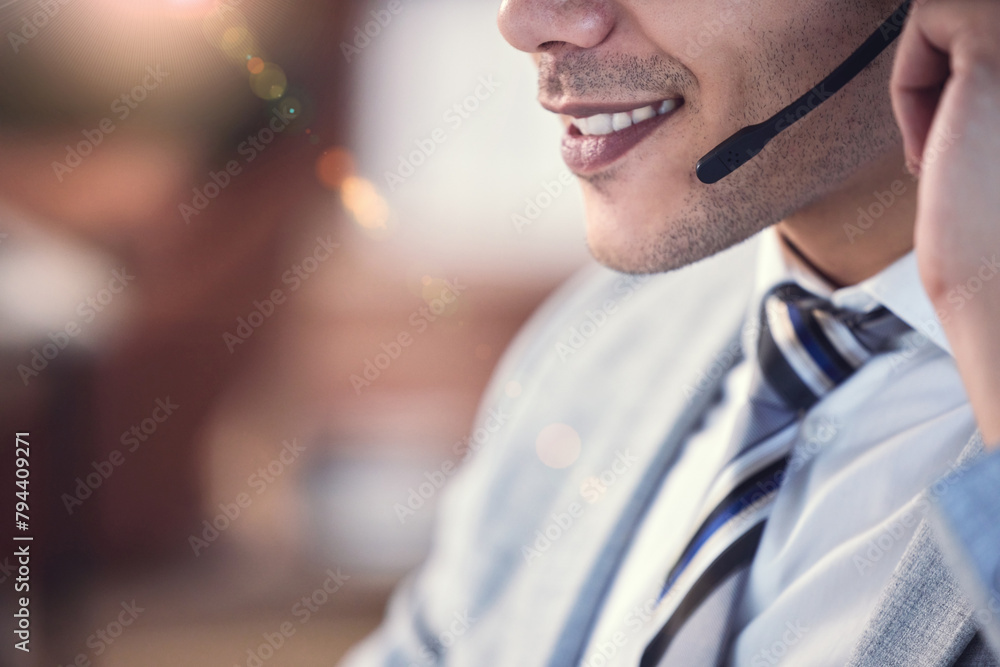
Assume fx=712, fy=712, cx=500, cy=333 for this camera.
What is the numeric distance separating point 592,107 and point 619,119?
4cm

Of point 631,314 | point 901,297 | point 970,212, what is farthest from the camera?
point 631,314

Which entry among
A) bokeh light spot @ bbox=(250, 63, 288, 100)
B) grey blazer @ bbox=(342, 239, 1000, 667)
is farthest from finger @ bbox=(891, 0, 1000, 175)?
bokeh light spot @ bbox=(250, 63, 288, 100)

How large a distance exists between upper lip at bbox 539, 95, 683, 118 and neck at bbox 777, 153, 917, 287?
0.83ft

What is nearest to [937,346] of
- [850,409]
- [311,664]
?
[850,409]

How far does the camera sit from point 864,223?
0.87m

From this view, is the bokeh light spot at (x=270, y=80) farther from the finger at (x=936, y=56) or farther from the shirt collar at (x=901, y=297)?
the finger at (x=936, y=56)

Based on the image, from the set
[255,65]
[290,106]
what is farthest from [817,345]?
[255,65]

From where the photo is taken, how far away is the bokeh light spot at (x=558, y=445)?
1.18 m

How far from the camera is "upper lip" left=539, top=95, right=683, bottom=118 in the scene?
2.65 ft

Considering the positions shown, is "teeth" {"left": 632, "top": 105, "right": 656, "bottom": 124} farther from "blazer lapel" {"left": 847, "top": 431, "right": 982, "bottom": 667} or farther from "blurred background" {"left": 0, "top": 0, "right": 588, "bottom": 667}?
"blurred background" {"left": 0, "top": 0, "right": 588, "bottom": 667}

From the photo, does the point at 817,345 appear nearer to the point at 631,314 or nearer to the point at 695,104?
the point at 695,104

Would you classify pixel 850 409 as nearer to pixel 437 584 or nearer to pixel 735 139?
pixel 735 139

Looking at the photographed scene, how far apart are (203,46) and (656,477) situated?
3.37m

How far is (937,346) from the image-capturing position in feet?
2.59
